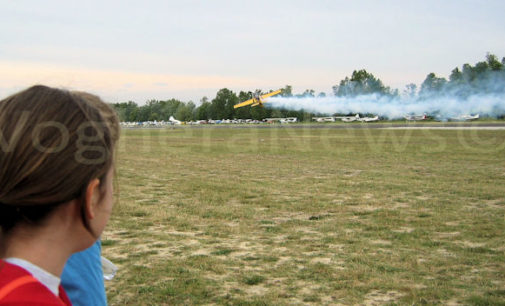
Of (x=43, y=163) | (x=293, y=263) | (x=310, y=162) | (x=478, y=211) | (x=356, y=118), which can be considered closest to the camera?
(x=43, y=163)

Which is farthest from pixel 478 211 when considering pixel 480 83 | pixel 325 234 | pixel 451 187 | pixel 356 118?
pixel 356 118

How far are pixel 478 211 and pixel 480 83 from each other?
35.5 metres

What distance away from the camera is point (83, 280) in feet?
6.86

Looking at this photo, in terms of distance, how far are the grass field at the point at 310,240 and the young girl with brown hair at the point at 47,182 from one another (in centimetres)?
152

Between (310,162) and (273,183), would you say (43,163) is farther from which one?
(310,162)

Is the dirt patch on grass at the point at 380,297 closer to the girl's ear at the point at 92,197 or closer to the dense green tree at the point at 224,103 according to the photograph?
the girl's ear at the point at 92,197

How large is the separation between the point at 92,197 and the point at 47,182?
0.50 feet

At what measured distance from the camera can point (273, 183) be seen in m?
13.6

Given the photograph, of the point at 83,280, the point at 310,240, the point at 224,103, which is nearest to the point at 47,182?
the point at 83,280

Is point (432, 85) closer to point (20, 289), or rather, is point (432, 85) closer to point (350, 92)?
point (350, 92)

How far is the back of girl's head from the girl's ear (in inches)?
0.7

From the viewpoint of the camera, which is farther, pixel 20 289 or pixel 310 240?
pixel 310 240

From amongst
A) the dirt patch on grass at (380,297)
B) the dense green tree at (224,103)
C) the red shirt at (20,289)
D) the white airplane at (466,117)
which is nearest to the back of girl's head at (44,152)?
the red shirt at (20,289)

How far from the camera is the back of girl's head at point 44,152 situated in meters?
1.08
